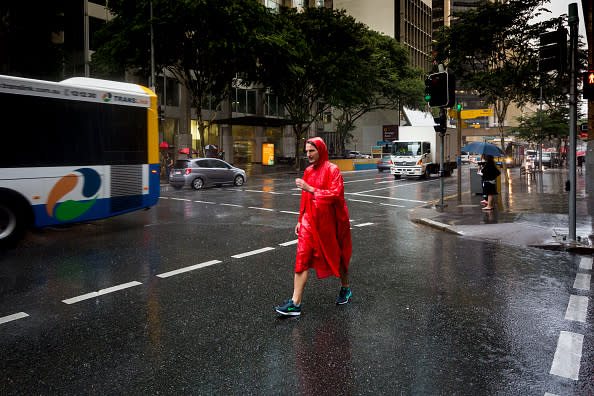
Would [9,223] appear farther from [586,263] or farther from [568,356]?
[586,263]

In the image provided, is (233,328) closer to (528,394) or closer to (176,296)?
(176,296)

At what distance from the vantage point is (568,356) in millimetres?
4109

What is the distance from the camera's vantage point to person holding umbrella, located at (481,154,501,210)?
1406 cm

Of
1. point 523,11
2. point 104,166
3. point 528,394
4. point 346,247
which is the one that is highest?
point 523,11

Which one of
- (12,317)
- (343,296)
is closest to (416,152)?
(343,296)

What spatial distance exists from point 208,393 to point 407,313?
8.30 ft

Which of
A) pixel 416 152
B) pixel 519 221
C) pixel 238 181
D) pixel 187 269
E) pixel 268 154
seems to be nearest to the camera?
pixel 187 269

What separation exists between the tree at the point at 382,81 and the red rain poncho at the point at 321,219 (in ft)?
109

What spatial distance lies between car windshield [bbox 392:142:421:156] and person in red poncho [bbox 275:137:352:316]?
27831 millimetres

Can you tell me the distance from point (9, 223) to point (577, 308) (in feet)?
29.6

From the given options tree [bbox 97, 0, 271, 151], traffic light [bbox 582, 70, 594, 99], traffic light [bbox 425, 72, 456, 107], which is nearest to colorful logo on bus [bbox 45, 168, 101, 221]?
traffic light [bbox 582, 70, 594, 99]

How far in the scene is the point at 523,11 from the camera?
86.7 feet

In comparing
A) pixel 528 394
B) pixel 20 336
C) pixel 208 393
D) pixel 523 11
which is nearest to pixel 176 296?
pixel 20 336

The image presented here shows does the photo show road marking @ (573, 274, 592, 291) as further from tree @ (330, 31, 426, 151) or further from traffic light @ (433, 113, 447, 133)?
tree @ (330, 31, 426, 151)
